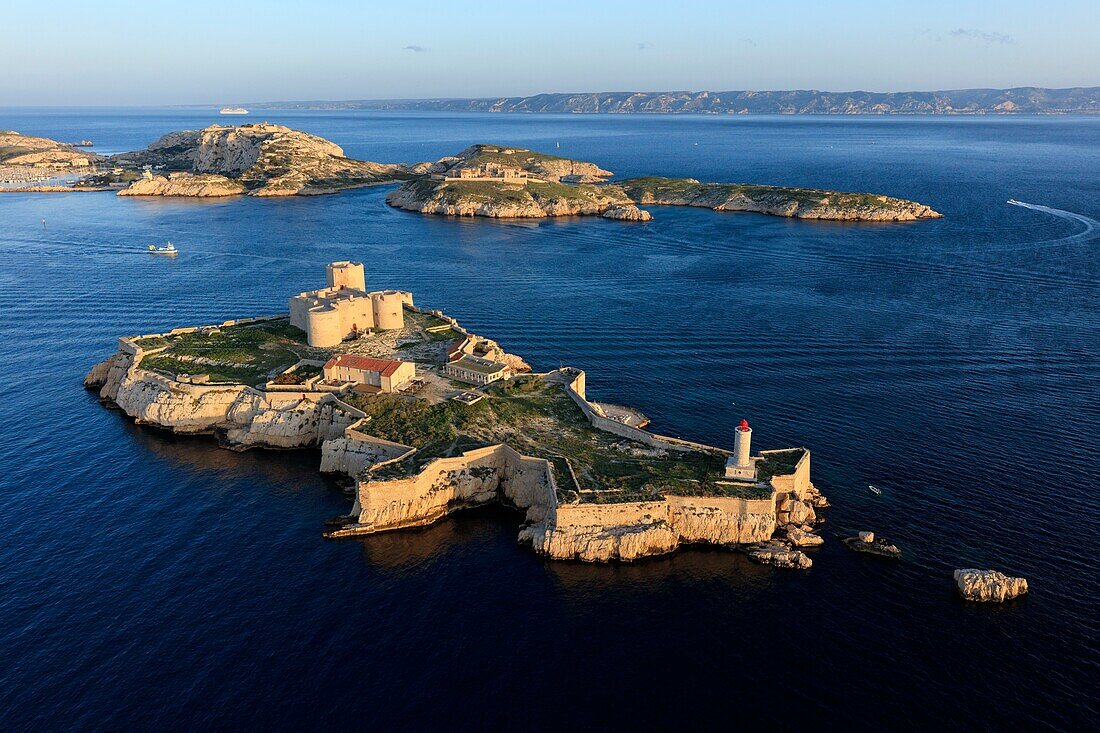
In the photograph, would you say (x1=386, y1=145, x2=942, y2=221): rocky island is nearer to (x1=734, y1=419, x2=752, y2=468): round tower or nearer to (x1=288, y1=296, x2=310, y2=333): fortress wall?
(x1=288, y1=296, x2=310, y2=333): fortress wall

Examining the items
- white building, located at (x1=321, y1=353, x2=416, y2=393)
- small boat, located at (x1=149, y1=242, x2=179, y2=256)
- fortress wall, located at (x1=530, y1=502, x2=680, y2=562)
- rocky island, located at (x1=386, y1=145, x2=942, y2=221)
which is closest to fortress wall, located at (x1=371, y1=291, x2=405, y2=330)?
white building, located at (x1=321, y1=353, x2=416, y2=393)

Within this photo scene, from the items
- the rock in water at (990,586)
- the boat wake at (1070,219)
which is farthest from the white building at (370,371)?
the boat wake at (1070,219)

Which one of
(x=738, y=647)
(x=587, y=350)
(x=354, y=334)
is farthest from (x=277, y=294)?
(x=738, y=647)

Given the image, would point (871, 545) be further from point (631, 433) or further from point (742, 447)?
point (631, 433)

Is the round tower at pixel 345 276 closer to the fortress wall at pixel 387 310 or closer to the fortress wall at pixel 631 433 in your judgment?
the fortress wall at pixel 387 310

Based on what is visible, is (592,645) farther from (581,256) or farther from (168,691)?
(581,256)

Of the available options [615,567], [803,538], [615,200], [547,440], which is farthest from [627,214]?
[615,567]
